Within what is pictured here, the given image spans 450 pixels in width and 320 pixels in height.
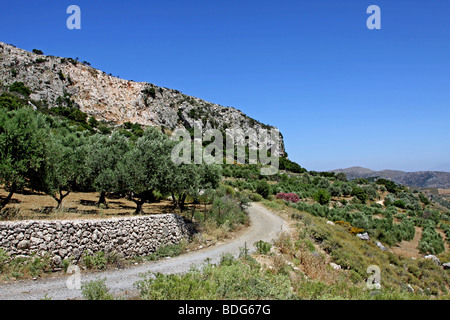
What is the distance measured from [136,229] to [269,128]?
106169 mm

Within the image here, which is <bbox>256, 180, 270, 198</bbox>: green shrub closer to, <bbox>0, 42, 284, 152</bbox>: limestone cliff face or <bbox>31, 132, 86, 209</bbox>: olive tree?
<bbox>31, 132, 86, 209</bbox>: olive tree

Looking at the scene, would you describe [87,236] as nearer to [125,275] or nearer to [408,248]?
[125,275]

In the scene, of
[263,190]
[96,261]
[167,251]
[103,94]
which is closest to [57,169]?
[96,261]

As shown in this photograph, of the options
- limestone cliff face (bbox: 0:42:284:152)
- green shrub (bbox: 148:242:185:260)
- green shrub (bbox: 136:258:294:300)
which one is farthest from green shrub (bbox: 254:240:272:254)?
limestone cliff face (bbox: 0:42:284:152)

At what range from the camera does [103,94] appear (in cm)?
8150

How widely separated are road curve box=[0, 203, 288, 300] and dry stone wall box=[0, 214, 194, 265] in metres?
1.10

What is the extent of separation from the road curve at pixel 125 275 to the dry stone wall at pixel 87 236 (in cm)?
110

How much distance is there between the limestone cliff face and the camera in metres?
69.6

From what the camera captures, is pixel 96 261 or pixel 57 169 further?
pixel 57 169

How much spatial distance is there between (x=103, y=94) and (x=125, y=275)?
3194 inches
